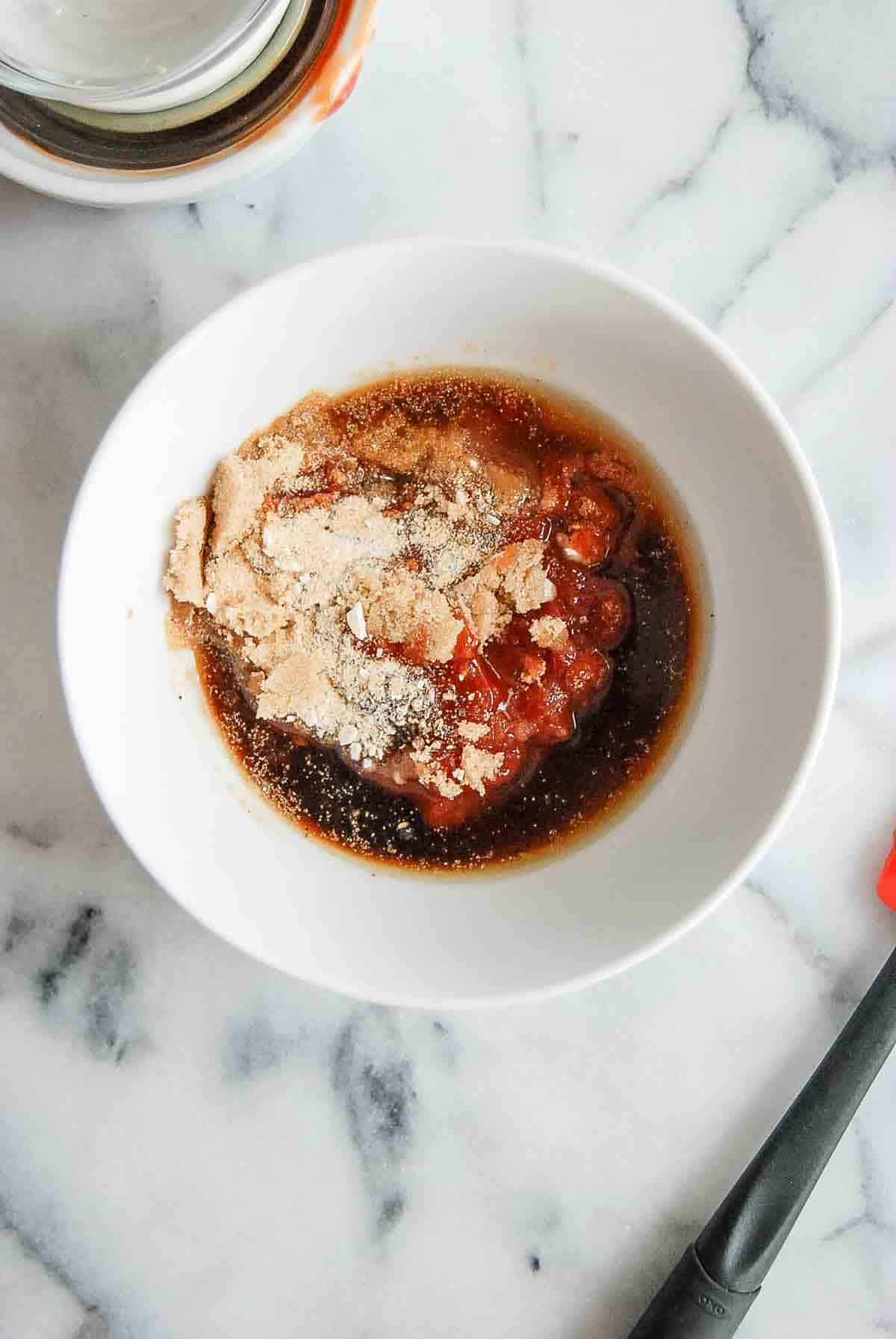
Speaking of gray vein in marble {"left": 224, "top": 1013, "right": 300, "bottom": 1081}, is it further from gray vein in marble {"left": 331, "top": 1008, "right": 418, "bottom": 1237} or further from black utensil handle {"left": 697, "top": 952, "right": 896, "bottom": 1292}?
black utensil handle {"left": 697, "top": 952, "right": 896, "bottom": 1292}

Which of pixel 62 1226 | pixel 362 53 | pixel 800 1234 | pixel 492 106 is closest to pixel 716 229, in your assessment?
pixel 492 106

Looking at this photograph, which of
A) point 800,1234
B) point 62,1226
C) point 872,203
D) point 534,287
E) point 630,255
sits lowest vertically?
point 62,1226

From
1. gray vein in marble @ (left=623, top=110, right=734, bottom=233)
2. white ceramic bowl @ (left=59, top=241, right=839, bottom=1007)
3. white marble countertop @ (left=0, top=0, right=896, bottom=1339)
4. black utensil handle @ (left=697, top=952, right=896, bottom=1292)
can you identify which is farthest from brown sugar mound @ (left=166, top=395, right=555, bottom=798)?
black utensil handle @ (left=697, top=952, right=896, bottom=1292)

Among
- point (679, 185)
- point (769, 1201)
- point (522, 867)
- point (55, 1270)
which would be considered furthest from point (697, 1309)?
point (679, 185)

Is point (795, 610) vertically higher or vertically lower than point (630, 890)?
higher

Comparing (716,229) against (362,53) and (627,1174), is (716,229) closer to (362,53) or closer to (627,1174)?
(362,53)

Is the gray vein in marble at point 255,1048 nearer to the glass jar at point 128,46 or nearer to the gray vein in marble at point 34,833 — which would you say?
the gray vein in marble at point 34,833

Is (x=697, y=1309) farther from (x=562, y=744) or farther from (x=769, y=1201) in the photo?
(x=562, y=744)
